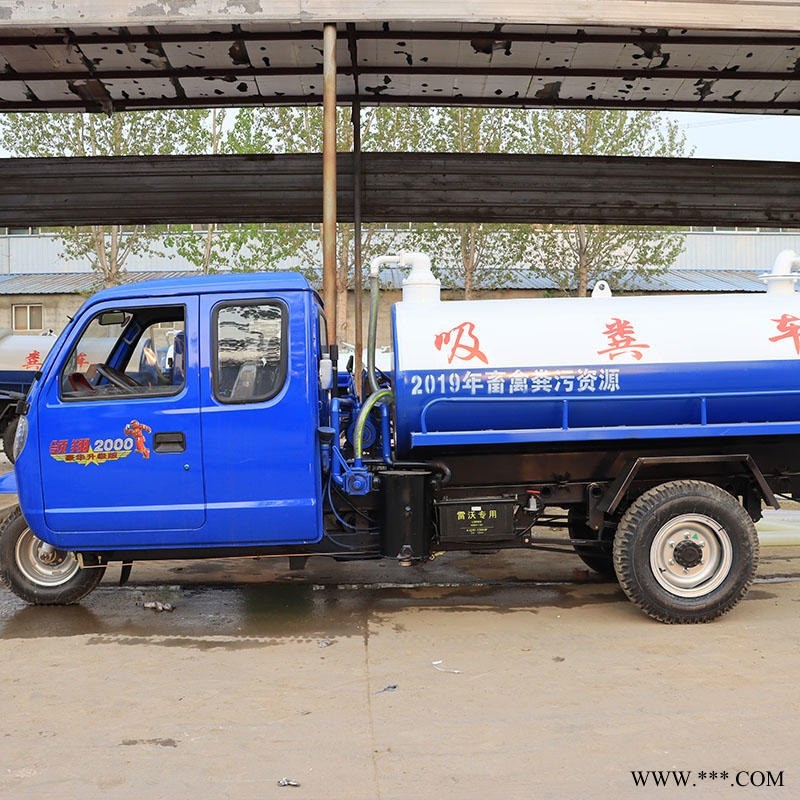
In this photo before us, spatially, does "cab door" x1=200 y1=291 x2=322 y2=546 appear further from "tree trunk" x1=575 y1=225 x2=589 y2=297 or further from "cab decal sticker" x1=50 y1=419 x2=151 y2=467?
"tree trunk" x1=575 y1=225 x2=589 y2=297

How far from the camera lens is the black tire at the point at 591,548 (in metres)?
6.45

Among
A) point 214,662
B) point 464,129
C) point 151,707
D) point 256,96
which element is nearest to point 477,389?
point 214,662

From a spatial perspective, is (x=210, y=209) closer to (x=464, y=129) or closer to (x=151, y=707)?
(x=151, y=707)

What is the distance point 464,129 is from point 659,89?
45.6 ft

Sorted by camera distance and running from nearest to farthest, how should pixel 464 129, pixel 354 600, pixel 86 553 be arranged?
pixel 86 553 < pixel 354 600 < pixel 464 129

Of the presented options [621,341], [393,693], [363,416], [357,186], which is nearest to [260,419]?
[363,416]

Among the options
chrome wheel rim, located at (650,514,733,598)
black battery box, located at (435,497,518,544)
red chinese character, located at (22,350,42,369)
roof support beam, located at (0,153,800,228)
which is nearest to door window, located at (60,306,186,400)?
black battery box, located at (435,497,518,544)

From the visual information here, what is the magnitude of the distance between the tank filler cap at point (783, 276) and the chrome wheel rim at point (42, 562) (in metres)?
5.51

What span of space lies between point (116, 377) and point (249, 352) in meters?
1.01

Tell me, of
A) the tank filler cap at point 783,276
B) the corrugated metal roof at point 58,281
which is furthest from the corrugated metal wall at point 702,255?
the tank filler cap at point 783,276

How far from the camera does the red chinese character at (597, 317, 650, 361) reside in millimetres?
5777

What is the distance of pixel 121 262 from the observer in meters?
26.7

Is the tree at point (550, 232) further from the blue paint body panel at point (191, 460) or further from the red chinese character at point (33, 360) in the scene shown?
the blue paint body panel at point (191, 460)

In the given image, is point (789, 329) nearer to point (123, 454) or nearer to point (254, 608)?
point (254, 608)
